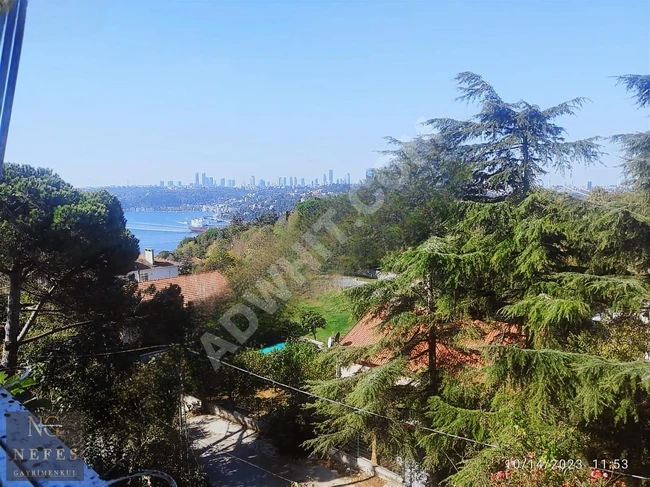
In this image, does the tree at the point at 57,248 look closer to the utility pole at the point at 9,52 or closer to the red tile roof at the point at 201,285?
the utility pole at the point at 9,52

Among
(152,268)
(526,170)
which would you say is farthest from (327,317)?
(526,170)

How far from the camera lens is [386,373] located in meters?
6.25

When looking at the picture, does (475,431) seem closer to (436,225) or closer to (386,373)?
(386,373)

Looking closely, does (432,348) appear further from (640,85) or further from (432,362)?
Result: (640,85)

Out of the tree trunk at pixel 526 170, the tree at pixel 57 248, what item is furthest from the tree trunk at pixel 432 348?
the tree at pixel 57 248

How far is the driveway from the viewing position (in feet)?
29.3

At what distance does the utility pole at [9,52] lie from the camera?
3.91 meters

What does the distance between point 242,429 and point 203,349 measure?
222 cm

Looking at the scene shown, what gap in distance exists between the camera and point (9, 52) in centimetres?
403

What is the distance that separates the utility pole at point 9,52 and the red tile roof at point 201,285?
439 inches

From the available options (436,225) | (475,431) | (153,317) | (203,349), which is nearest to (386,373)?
(475,431)

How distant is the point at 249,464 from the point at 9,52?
861 cm

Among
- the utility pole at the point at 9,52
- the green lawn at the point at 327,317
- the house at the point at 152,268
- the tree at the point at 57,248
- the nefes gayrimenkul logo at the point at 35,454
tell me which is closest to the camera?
the nefes gayrimenkul logo at the point at 35,454

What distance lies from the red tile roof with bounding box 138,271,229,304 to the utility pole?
1116 cm
